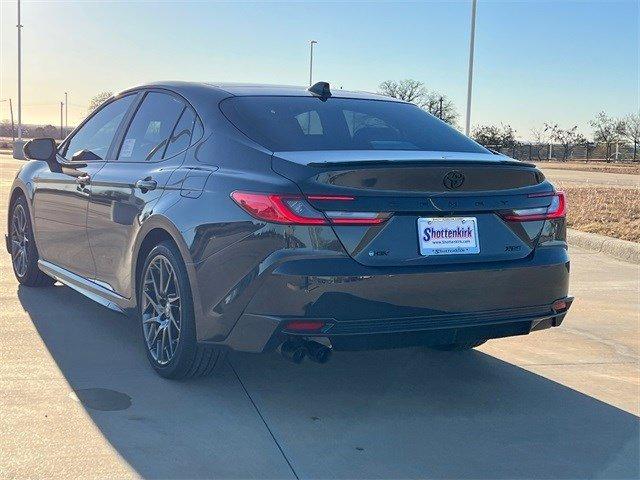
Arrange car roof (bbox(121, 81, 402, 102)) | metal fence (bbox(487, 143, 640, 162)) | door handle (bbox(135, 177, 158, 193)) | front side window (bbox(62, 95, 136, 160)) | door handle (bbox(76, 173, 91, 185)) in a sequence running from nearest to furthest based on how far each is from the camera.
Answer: door handle (bbox(135, 177, 158, 193)) < car roof (bbox(121, 81, 402, 102)) < door handle (bbox(76, 173, 91, 185)) < front side window (bbox(62, 95, 136, 160)) < metal fence (bbox(487, 143, 640, 162))

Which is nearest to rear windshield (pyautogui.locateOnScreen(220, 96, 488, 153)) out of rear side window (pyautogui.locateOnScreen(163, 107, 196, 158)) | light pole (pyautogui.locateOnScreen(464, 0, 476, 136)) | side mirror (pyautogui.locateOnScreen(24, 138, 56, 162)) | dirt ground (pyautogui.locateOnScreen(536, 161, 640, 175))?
rear side window (pyautogui.locateOnScreen(163, 107, 196, 158))

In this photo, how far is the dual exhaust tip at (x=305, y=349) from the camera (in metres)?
3.54

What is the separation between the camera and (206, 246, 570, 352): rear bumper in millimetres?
3416

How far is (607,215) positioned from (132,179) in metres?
8.78

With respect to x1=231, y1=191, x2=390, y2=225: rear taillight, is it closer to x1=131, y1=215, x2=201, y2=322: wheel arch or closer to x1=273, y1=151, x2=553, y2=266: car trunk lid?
x1=273, y1=151, x2=553, y2=266: car trunk lid

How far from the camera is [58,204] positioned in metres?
5.61

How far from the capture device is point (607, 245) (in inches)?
368

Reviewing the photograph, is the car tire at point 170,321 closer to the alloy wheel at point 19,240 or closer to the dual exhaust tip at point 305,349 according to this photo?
the dual exhaust tip at point 305,349

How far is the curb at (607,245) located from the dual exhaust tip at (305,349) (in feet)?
20.2

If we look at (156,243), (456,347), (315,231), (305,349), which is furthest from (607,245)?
(315,231)

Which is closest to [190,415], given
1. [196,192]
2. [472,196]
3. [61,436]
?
[61,436]

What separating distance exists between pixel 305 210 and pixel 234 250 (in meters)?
0.40

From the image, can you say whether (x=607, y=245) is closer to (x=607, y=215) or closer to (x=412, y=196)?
(x=607, y=215)

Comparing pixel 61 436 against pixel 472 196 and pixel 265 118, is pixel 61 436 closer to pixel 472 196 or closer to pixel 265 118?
pixel 265 118
